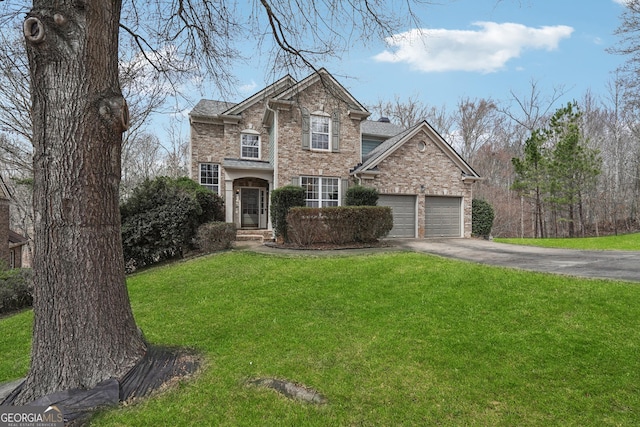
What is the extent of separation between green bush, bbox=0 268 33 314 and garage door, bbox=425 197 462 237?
14.6 metres

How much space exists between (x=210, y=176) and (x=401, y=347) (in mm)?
14867

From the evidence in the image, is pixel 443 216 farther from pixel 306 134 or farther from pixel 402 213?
pixel 306 134

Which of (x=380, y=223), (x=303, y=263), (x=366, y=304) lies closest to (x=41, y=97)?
(x=366, y=304)

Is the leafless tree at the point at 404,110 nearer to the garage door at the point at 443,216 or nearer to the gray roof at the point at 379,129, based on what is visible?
the gray roof at the point at 379,129

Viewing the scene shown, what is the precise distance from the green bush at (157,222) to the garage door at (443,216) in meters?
10.4

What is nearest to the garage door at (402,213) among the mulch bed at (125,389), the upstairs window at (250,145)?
the upstairs window at (250,145)

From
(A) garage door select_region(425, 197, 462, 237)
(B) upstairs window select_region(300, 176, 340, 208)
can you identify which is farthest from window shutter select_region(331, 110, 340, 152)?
(A) garage door select_region(425, 197, 462, 237)

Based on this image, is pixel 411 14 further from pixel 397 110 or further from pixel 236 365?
pixel 397 110

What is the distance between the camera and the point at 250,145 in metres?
16.6

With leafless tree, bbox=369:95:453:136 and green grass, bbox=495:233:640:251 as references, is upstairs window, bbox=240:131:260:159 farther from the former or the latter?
leafless tree, bbox=369:95:453:136

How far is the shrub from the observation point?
1053 centimetres

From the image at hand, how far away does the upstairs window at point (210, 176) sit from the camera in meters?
16.3

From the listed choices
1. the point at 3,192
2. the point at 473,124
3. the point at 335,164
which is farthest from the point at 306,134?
the point at 473,124

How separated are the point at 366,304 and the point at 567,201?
20.7m
